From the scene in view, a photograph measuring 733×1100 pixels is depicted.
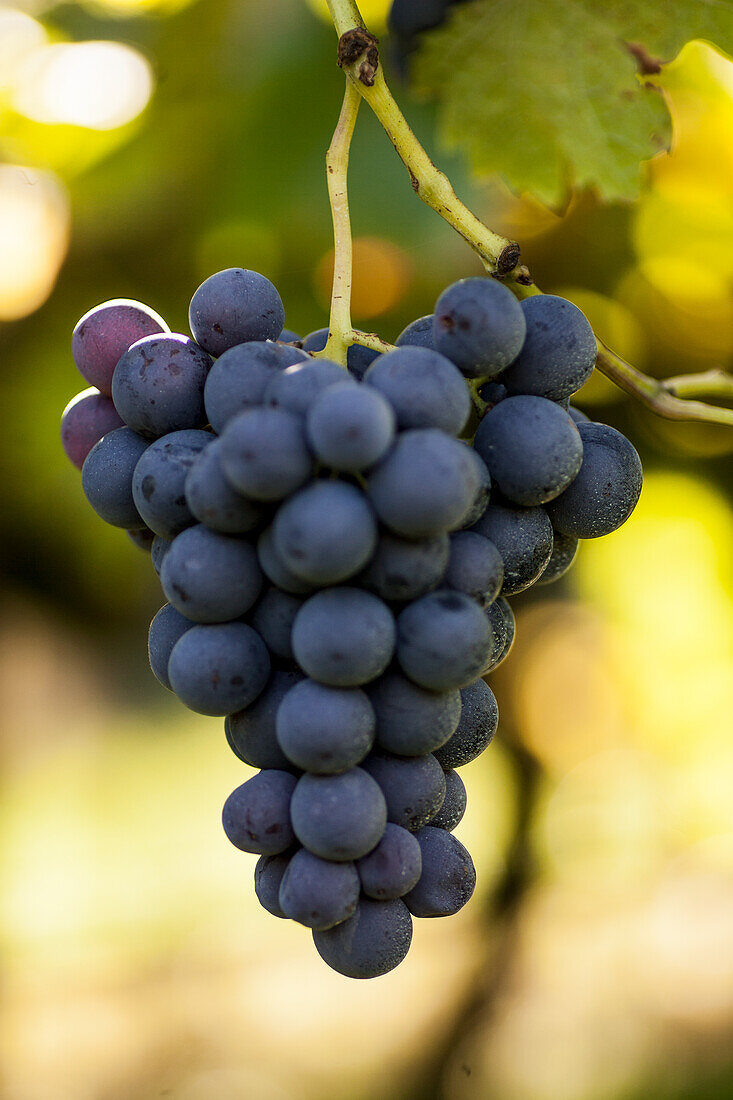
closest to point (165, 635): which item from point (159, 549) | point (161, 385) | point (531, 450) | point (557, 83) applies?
point (159, 549)

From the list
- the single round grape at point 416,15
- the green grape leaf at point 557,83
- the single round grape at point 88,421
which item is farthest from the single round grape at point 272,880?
the single round grape at point 416,15

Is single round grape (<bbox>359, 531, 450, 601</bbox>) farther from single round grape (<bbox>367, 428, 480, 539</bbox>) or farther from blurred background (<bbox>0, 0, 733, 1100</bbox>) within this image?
blurred background (<bbox>0, 0, 733, 1100</bbox>)

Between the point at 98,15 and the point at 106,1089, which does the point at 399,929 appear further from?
the point at 106,1089

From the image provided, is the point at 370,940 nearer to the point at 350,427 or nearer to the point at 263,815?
the point at 263,815

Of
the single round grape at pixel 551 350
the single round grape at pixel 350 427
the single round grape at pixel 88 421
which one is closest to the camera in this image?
the single round grape at pixel 350 427

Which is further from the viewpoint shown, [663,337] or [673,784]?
[673,784]

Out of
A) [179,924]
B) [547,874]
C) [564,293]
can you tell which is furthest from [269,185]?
[179,924]

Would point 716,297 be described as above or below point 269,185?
below

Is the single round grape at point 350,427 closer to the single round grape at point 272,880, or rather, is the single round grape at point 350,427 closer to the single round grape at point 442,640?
the single round grape at point 442,640
